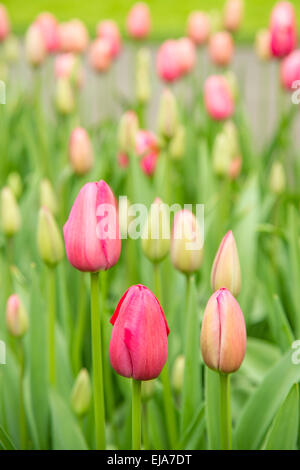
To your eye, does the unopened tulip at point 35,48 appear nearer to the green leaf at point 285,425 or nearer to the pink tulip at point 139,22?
the pink tulip at point 139,22

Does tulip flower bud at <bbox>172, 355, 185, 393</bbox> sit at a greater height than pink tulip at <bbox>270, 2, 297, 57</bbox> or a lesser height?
lesser

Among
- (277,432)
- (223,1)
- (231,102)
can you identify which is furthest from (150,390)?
(223,1)

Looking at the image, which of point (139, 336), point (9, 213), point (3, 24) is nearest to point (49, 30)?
point (3, 24)

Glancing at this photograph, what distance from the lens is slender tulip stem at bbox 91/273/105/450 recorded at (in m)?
0.58

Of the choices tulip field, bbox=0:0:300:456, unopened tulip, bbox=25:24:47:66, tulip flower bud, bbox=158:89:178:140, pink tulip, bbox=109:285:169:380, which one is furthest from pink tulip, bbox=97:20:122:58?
pink tulip, bbox=109:285:169:380

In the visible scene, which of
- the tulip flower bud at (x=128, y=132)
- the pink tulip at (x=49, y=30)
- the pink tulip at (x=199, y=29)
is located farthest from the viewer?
the pink tulip at (x=199, y=29)

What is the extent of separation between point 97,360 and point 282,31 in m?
0.98

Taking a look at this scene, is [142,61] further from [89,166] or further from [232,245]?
[232,245]

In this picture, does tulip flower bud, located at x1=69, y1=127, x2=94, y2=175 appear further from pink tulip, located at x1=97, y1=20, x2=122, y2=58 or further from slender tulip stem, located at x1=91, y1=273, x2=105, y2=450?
pink tulip, located at x1=97, y1=20, x2=122, y2=58

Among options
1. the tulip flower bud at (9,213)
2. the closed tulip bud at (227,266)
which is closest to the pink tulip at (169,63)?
the tulip flower bud at (9,213)

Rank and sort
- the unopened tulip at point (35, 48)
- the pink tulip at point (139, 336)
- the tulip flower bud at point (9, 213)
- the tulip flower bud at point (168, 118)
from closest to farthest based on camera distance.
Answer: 1. the pink tulip at point (139, 336)
2. the tulip flower bud at point (9, 213)
3. the tulip flower bud at point (168, 118)
4. the unopened tulip at point (35, 48)

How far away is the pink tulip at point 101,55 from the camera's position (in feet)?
5.88

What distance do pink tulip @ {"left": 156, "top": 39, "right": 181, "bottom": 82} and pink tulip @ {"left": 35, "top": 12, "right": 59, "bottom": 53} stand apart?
348mm

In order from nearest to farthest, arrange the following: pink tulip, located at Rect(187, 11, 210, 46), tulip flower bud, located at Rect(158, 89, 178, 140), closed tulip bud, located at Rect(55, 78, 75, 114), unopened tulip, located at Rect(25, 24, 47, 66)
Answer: tulip flower bud, located at Rect(158, 89, 178, 140) < closed tulip bud, located at Rect(55, 78, 75, 114) < unopened tulip, located at Rect(25, 24, 47, 66) < pink tulip, located at Rect(187, 11, 210, 46)
